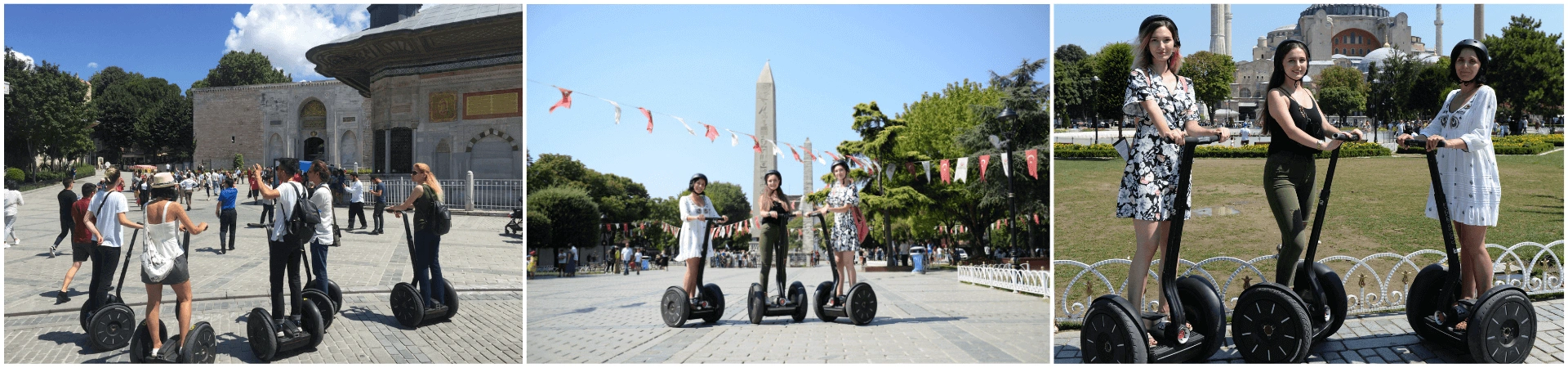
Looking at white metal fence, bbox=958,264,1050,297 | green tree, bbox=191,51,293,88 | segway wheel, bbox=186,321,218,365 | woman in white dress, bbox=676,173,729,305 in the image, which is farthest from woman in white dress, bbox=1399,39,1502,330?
green tree, bbox=191,51,293,88

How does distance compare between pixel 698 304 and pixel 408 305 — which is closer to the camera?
pixel 408 305

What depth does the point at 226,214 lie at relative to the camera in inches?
226

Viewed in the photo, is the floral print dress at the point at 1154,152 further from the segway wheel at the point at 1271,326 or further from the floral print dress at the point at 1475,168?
the floral print dress at the point at 1475,168

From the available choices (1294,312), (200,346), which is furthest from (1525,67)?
(200,346)

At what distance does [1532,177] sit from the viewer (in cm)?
636

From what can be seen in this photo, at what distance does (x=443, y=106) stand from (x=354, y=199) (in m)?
1.08

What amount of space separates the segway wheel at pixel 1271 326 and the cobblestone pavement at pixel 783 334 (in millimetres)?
1155

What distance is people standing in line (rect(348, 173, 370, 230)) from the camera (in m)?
6.27

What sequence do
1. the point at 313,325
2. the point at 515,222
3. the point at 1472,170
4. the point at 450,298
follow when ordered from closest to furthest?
the point at 1472,170, the point at 313,325, the point at 450,298, the point at 515,222

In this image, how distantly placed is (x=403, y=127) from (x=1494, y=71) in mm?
7820

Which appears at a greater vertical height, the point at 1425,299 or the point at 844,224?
the point at 844,224

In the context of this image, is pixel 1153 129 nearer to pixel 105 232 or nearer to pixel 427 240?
pixel 427 240

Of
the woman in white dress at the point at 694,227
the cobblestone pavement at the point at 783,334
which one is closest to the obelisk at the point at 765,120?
the cobblestone pavement at the point at 783,334

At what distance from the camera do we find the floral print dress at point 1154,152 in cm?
397
